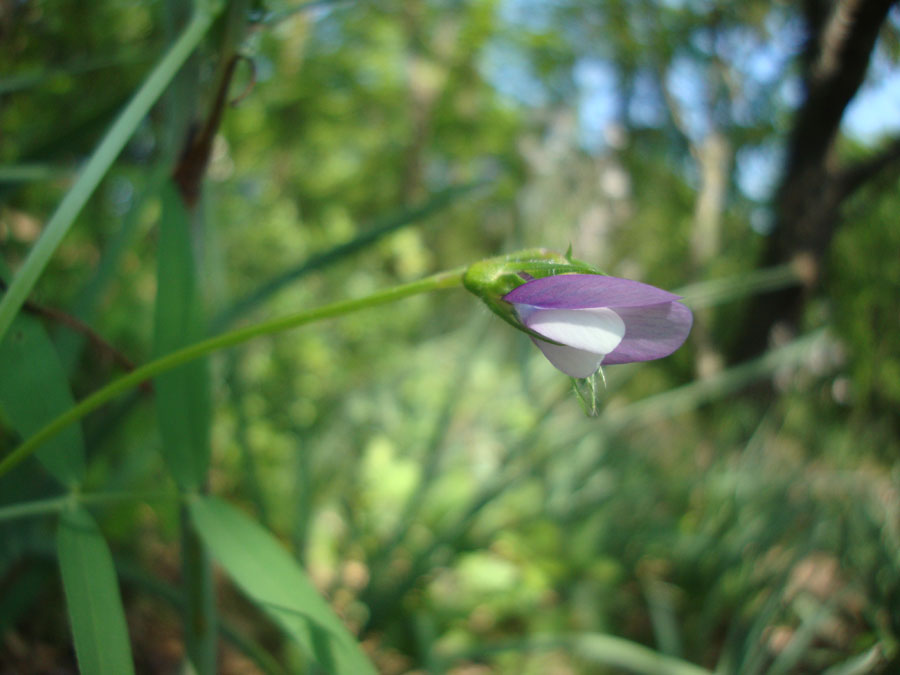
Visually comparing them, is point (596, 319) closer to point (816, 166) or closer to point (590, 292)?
point (590, 292)

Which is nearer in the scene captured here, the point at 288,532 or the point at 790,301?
the point at 288,532

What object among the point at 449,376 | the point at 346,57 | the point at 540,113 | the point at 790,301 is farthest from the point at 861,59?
the point at 346,57

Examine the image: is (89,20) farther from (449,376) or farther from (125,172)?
(449,376)

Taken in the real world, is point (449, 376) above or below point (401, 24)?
below

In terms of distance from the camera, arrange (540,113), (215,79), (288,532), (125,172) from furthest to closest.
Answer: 1. (540,113)
2. (288,532)
3. (125,172)
4. (215,79)

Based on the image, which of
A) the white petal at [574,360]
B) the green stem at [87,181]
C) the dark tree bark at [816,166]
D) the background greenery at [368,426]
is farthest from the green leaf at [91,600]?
the dark tree bark at [816,166]

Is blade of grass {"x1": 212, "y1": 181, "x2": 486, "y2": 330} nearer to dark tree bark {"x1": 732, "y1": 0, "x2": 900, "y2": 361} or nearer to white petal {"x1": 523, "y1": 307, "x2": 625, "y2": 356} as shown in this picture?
white petal {"x1": 523, "y1": 307, "x2": 625, "y2": 356}
